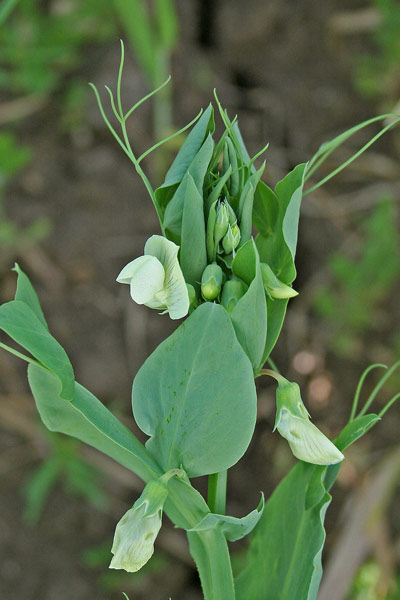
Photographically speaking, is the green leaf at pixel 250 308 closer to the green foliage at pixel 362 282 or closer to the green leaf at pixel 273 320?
the green leaf at pixel 273 320

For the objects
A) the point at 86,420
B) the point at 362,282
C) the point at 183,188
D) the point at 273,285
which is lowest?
the point at 362,282

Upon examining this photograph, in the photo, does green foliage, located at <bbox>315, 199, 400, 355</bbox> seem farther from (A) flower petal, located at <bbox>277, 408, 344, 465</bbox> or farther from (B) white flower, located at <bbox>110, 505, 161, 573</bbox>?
(B) white flower, located at <bbox>110, 505, 161, 573</bbox>

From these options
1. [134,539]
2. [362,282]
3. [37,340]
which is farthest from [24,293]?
[362,282]

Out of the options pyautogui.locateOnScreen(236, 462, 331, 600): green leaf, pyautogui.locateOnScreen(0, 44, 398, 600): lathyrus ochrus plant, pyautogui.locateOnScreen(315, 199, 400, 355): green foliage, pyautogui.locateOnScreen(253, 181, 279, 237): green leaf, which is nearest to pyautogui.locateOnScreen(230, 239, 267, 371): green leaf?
pyautogui.locateOnScreen(0, 44, 398, 600): lathyrus ochrus plant

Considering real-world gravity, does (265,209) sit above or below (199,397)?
above

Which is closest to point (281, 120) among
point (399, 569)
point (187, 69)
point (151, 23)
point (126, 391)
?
point (187, 69)

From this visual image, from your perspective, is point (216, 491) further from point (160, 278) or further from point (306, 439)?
point (160, 278)

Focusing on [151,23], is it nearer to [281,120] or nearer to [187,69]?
[187,69]
